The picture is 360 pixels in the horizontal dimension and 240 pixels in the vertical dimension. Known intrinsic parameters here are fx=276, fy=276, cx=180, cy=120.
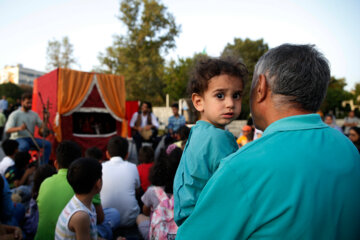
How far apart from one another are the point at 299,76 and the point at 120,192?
3.17 metres

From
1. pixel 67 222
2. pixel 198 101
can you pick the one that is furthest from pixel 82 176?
pixel 198 101

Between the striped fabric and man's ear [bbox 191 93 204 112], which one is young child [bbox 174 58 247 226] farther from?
the striped fabric

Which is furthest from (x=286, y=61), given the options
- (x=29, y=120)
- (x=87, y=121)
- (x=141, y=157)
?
(x=87, y=121)

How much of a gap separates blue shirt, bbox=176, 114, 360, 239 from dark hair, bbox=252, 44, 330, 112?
19 centimetres

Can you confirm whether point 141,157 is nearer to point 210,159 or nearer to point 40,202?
point 40,202

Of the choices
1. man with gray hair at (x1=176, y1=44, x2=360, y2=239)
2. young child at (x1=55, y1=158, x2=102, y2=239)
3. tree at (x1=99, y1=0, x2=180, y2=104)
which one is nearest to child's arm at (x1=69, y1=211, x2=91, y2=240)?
young child at (x1=55, y1=158, x2=102, y2=239)

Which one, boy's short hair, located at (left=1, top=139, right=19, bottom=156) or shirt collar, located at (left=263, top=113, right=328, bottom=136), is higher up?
shirt collar, located at (left=263, top=113, right=328, bottom=136)

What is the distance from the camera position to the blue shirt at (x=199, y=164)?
4.59 ft

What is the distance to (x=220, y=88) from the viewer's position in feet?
5.41

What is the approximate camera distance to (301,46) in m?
1.06

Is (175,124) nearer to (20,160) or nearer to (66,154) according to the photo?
(20,160)

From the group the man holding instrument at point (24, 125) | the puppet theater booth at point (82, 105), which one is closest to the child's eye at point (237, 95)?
the man holding instrument at point (24, 125)

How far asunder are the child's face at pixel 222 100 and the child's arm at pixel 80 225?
1351mm

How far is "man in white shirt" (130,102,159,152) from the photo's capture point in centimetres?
799
